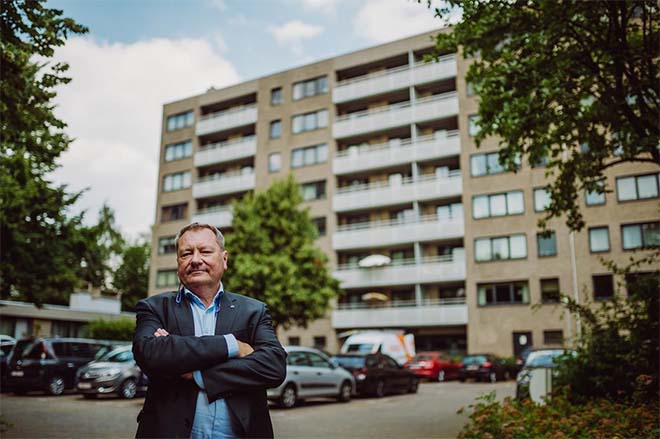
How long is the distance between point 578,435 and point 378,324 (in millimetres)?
32526

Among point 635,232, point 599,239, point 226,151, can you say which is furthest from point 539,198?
point 226,151

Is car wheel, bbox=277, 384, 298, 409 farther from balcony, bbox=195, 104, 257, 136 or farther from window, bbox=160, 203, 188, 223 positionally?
window, bbox=160, 203, 188, 223

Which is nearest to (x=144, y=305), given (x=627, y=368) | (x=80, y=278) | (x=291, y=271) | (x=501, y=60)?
(x=627, y=368)

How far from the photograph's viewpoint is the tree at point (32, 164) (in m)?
8.91

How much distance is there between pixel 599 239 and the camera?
36062 mm

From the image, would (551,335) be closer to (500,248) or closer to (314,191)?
(500,248)

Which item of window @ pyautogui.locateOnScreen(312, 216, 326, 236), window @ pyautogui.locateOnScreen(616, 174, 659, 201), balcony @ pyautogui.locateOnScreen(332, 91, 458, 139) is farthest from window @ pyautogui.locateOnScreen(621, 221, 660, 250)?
window @ pyautogui.locateOnScreen(312, 216, 326, 236)

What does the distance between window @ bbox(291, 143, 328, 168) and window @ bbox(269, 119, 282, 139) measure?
2.17m

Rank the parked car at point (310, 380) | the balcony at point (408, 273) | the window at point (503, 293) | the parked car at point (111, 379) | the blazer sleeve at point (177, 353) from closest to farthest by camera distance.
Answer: the blazer sleeve at point (177, 353)
the parked car at point (310, 380)
the parked car at point (111, 379)
the window at point (503, 293)
the balcony at point (408, 273)

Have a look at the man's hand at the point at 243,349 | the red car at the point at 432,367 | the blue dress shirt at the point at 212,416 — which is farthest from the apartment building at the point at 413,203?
the blue dress shirt at the point at 212,416

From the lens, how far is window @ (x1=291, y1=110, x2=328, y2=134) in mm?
45844

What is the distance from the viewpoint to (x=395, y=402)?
60.4 feet

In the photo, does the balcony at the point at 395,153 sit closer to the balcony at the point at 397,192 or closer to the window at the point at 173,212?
the balcony at the point at 397,192

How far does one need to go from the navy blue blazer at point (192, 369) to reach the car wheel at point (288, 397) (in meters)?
13.2
